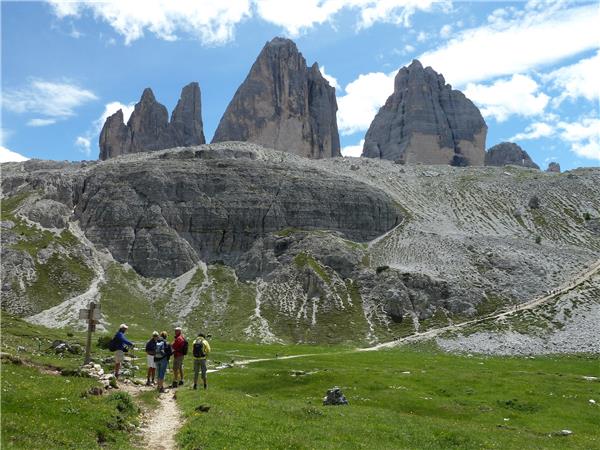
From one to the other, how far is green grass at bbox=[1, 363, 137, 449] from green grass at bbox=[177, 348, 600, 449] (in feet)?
8.57

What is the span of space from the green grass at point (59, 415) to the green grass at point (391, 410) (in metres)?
2.61

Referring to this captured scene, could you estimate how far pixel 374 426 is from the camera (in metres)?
25.0

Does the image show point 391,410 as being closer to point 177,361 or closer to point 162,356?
point 177,361

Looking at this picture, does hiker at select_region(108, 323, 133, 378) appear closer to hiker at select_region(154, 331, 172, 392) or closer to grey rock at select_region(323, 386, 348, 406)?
hiker at select_region(154, 331, 172, 392)

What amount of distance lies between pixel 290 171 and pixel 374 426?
5617 inches

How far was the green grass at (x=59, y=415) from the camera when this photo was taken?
1584 centimetres

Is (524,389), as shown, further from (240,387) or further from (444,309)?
(444,309)

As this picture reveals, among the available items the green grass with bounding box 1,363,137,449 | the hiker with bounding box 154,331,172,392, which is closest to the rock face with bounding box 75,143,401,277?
the hiker with bounding box 154,331,172,392

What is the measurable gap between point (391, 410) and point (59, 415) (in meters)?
20.8

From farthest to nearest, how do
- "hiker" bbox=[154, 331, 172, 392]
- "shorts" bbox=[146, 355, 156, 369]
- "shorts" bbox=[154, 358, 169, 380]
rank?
"shorts" bbox=[146, 355, 156, 369] < "hiker" bbox=[154, 331, 172, 392] < "shorts" bbox=[154, 358, 169, 380]

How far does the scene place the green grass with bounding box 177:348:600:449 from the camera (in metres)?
21.2

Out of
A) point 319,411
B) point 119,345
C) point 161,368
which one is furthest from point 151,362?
point 319,411

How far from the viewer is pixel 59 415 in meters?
18.3

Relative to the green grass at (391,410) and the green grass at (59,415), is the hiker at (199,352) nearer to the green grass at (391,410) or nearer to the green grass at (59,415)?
the green grass at (391,410)
